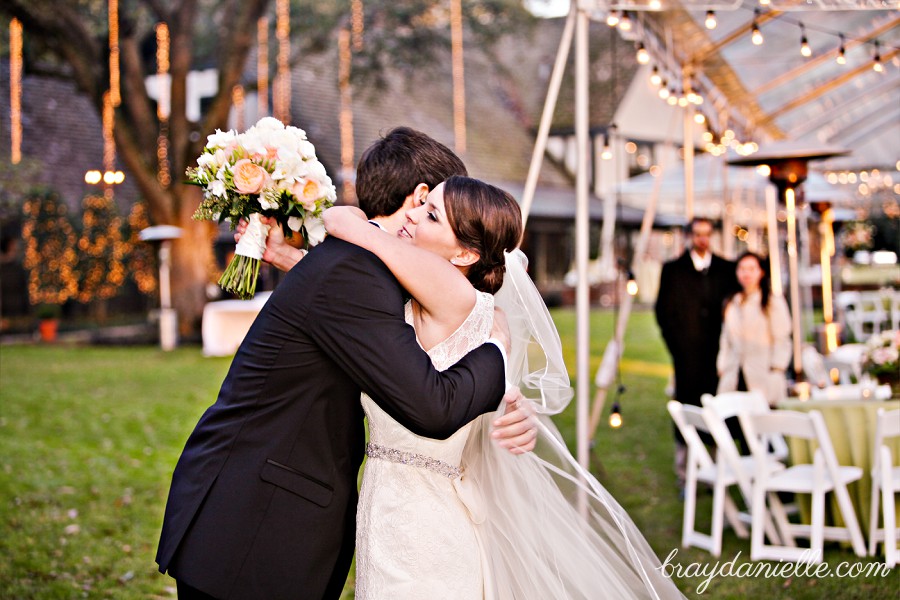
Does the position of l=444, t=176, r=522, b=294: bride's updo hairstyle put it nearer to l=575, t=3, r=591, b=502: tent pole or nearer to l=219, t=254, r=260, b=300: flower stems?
l=219, t=254, r=260, b=300: flower stems

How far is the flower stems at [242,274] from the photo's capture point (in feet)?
8.90

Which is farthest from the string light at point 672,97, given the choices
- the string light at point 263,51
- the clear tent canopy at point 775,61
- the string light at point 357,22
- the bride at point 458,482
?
the string light at point 357,22

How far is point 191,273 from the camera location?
64.1 ft

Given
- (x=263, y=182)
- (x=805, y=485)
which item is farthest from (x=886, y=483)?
(x=263, y=182)

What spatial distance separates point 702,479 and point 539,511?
356cm

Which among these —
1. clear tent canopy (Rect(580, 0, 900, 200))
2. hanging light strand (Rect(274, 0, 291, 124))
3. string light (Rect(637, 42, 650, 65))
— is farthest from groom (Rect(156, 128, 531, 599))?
hanging light strand (Rect(274, 0, 291, 124))

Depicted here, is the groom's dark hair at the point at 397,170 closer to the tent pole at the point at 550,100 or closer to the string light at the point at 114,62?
the tent pole at the point at 550,100

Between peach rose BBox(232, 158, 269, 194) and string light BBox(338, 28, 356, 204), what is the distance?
1586cm

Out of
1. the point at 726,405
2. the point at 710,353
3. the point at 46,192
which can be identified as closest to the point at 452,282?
the point at 726,405

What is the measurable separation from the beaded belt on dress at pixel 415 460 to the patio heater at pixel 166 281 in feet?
54.0

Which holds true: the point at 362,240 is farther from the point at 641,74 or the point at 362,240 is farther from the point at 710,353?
the point at 641,74

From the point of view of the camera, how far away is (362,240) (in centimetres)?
231

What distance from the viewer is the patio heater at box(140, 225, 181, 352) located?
1819cm

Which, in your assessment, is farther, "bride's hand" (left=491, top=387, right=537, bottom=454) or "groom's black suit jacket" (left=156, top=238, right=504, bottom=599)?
"bride's hand" (left=491, top=387, right=537, bottom=454)
